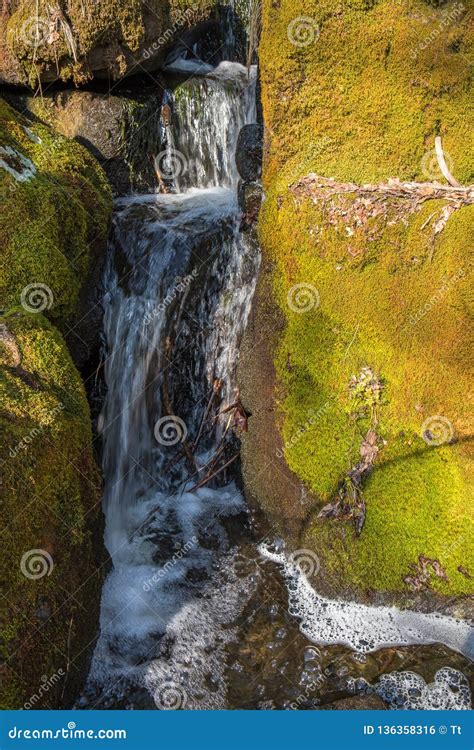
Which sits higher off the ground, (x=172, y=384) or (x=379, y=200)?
(x=379, y=200)

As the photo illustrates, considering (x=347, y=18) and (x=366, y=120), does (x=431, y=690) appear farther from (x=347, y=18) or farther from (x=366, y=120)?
(x=347, y=18)

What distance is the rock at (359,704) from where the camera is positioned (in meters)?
3.56

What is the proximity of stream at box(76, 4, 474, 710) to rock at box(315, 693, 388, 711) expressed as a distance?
0.14m

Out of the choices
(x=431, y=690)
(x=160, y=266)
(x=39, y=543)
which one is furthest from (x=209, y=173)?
(x=431, y=690)

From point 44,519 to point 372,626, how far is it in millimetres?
2293

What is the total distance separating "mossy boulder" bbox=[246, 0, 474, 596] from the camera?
4.09 metres

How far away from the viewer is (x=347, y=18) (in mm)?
4297

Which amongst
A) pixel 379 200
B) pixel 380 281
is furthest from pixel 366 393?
pixel 379 200

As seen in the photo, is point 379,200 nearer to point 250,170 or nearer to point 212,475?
point 250,170

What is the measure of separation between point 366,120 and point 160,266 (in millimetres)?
2457

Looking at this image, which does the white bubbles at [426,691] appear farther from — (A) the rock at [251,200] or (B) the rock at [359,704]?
(A) the rock at [251,200]

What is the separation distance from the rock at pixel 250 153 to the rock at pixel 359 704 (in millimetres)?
4508

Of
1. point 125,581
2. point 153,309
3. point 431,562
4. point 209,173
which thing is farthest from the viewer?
point 209,173

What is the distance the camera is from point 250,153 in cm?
620
